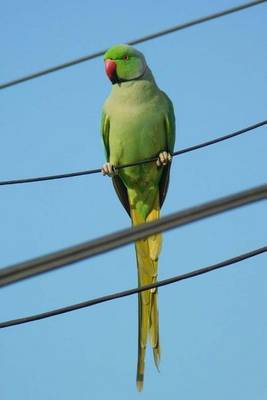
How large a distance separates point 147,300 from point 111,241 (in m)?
3.05

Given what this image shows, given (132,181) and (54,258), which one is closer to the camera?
(54,258)

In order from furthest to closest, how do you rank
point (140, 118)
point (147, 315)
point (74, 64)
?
point (140, 118), point (147, 315), point (74, 64)

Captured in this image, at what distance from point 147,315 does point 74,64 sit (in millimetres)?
1393

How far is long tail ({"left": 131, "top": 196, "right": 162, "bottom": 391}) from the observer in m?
4.14

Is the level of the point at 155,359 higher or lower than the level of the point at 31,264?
higher

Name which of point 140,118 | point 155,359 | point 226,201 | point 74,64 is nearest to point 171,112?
point 140,118

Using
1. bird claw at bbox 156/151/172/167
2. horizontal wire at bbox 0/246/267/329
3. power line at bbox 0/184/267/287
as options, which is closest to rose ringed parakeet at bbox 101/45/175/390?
bird claw at bbox 156/151/172/167

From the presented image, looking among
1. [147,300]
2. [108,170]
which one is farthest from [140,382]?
[108,170]

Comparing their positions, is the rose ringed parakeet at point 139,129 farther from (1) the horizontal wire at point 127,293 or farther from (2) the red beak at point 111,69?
(1) the horizontal wire at point 127,293

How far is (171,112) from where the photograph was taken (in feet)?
16.0

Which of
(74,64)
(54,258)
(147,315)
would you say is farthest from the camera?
(147,315)

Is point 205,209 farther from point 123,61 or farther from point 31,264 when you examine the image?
point 123,61

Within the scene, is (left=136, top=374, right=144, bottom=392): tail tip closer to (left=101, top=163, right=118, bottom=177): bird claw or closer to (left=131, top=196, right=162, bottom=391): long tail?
(left=131, top=196, right=162, bottom=391): long tail

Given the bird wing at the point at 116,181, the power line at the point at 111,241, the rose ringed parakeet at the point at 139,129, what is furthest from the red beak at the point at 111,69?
the power line at the point at 111,241
